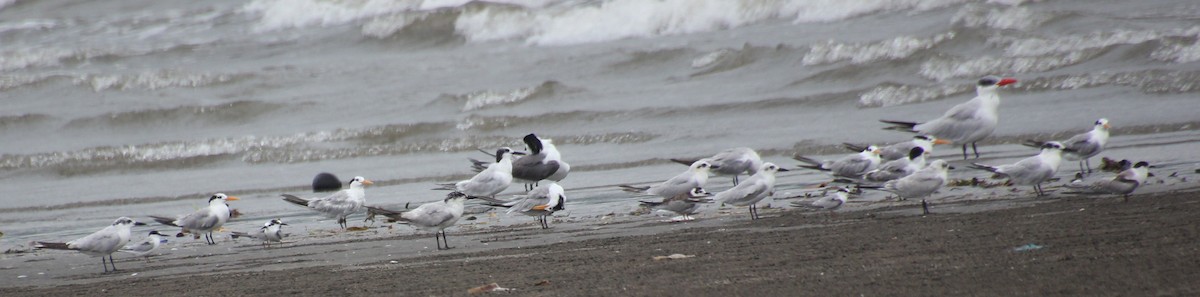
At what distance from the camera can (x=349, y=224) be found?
11422 mm

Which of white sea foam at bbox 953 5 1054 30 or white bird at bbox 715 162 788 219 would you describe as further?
white sea foam at bbox 953 5 1054 30

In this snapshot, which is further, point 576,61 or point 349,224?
point 576,61

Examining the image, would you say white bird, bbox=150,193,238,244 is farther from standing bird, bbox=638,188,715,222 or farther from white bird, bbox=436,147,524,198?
standing bird, bbox=638,188,715,222

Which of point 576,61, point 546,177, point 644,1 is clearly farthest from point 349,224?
point 644,1

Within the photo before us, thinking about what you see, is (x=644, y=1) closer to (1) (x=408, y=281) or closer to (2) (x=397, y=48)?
(2) (x=397, y=48)

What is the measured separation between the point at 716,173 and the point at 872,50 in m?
9.54

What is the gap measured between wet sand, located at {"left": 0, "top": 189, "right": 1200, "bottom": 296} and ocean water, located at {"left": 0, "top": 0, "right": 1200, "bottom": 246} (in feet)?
7.42

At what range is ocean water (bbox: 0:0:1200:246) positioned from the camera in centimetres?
1516

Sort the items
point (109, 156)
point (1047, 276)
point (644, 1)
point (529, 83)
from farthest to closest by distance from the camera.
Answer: point (644, 1) < point (529, 83) < point (109, 156) < point (1047, 276)

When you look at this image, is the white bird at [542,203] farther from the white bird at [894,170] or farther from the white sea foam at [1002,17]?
the white sea foam at [1002,17]

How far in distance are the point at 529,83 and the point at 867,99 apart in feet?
24.0

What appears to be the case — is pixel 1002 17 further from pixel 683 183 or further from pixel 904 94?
pixel 683 183

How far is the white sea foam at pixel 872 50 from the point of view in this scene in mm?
20797

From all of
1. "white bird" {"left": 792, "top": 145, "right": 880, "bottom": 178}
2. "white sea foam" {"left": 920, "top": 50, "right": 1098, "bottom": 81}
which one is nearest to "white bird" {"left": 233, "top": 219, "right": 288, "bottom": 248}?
"white bird" {"left": 792, "top": 145, "right": 880, "bottom": 178}
